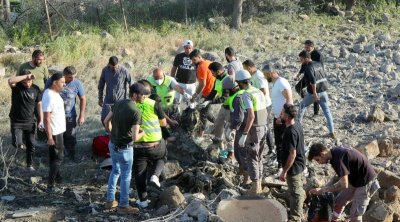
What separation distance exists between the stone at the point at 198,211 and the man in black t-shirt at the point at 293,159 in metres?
0.98

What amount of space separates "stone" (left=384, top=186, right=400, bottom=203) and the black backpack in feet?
3.86

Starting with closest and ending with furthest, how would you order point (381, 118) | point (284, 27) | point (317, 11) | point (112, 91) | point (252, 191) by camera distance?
point (252, 191) < point (112, 91) < point (381, 118) < point (284, 27) < point (317, 11)

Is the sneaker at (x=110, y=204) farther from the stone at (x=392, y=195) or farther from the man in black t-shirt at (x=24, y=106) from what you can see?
the stone at (x=392, y=195)

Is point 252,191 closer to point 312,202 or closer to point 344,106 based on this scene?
point 312,202

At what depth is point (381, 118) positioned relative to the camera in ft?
35.7

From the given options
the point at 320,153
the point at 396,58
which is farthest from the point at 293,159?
the point at 396,58

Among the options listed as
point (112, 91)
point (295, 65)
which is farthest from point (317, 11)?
point (112, 91)

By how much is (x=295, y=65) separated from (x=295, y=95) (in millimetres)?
2240

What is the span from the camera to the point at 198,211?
22.5 feet

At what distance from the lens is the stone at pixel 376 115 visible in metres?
10.8

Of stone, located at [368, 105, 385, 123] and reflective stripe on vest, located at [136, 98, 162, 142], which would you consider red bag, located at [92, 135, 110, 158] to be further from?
stone, located at [368, 105, 385, 123]

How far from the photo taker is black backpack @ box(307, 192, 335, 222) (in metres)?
7.14

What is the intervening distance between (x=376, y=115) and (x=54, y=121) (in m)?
5.92

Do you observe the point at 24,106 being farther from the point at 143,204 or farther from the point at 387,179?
the point at 387,179
